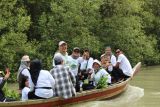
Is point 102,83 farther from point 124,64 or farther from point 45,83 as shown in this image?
point 45,83

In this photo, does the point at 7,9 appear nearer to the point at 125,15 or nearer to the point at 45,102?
the point at 125,15

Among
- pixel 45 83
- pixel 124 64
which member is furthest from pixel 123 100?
pixel 45 83

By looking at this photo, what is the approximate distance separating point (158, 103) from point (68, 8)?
16.7 m

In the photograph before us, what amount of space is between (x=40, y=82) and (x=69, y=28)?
19954mm

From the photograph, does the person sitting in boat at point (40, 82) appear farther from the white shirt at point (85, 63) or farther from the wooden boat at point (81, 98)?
the white shirt at point (85, 63)

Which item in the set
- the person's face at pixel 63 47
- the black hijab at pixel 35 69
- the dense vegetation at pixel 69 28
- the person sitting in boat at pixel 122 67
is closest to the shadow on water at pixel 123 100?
the person sitting in boat at pixel 122 67

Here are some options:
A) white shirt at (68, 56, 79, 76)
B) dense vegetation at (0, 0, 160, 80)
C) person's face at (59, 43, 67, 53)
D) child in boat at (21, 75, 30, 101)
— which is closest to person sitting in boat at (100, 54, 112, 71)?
white shirt at (68, 56, 79, 76)

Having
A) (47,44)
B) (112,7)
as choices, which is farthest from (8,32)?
(112,7)

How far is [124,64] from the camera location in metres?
15.6

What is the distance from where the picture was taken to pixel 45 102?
11008mm

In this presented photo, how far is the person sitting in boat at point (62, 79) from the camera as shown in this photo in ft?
36.3

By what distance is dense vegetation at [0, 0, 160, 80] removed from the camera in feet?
89.1

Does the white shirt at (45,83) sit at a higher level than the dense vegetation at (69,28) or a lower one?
lower

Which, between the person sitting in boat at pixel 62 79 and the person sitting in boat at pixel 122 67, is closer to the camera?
the person sitting in boat at pixel 62 79
